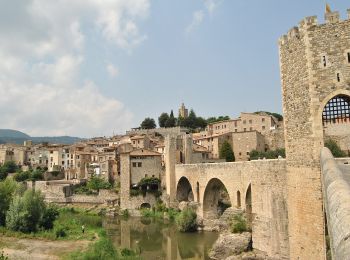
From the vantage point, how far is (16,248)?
69.6 ft

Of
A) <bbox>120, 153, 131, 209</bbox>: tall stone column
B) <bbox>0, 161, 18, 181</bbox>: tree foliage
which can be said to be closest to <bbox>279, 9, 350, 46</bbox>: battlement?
<bbox>120, 153, 131, 209</bbox>: tall stone column

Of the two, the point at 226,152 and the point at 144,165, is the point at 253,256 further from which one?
the point at 226,152

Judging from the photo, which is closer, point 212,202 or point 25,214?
point 25,214

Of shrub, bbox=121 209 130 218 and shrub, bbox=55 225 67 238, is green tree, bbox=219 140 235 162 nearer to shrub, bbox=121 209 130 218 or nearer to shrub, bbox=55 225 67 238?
shrub, bbox=121 209 130 218

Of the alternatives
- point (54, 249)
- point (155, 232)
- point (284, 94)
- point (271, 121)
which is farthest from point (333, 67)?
point (271, 121)

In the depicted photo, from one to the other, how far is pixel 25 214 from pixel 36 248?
509 centimetres

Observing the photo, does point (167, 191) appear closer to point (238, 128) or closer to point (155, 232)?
point (155, 232)

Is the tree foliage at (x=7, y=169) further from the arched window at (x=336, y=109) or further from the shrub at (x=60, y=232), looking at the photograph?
the arched window at (x=336, y=109)

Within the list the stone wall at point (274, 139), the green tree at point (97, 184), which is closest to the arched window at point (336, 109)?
the green tree at point (97, 184)

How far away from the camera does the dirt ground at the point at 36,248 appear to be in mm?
19469

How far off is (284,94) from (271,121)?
2086 inches

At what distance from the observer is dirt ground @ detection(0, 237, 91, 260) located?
19469 mm

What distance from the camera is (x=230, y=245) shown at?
20047mm

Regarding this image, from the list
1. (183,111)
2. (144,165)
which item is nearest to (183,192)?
(144,165)
